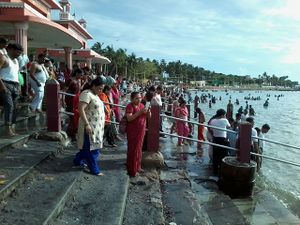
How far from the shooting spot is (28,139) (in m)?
6.75

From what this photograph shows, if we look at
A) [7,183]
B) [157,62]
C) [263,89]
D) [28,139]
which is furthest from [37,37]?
[263,89]

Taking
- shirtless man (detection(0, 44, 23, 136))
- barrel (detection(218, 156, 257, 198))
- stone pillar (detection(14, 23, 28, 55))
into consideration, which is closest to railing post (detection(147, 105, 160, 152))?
barrel (detection(218, 156, 257, 198))

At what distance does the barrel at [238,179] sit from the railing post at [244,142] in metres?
0.16

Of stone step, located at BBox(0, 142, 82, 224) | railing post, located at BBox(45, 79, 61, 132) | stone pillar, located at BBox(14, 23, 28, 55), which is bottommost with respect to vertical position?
stone step, located at BBox(0, 142, 82, 224)

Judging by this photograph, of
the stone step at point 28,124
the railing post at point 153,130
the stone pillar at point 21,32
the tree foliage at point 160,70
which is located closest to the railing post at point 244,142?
the railing post at point 153,130

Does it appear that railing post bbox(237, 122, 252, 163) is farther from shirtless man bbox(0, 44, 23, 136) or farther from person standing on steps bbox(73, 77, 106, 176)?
shirtless man bbox(0, 44, 23, 136)

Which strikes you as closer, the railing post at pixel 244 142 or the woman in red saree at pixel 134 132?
the woman in red saree at pixel 134 132

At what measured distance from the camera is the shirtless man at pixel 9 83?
595cm

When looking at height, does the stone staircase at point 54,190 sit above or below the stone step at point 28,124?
below

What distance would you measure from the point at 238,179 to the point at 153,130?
5.98 ft

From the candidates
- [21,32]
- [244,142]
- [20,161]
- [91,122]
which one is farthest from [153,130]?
[21,32]

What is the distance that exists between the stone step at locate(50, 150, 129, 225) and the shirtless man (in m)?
1.68

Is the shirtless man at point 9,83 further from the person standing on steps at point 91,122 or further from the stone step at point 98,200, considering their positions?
the stone step at point 98,200

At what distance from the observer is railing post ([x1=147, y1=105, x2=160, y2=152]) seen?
6996 millimetres
